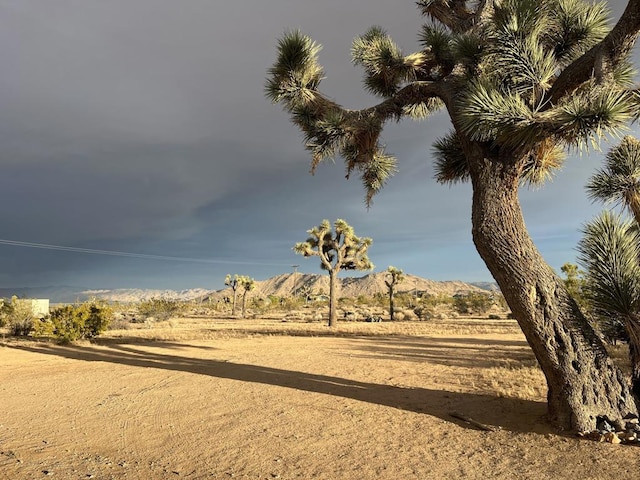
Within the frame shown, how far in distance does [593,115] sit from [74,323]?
17.8 metres

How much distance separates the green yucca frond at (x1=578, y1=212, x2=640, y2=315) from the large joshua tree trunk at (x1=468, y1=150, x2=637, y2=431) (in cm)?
43

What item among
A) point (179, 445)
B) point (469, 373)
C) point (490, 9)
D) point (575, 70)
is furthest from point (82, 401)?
point (490, 9)

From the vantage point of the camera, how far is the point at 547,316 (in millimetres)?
4824

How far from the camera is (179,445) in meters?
4.64

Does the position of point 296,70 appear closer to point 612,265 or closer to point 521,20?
point 521,20

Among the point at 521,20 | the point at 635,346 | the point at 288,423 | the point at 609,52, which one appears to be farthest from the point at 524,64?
the point at 288,423

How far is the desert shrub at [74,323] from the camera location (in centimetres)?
1574

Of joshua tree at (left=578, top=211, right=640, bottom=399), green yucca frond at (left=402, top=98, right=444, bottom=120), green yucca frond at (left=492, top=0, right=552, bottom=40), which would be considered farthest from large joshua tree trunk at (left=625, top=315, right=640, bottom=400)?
green yucca frond at (left=402, top=98, right=444, bottom=120)

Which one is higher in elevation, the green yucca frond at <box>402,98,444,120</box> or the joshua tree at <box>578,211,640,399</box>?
the green yucca frond at <box>402,98,444,120</box>

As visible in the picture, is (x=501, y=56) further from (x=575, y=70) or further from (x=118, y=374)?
(x=118, y=374)

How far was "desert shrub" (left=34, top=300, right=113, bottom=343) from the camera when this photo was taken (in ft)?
51.6

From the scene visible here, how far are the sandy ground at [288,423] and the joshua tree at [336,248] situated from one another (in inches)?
557

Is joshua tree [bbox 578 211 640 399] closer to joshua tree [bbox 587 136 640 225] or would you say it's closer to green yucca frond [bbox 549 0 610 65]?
joshua tree [bbox 587 136 640 225]

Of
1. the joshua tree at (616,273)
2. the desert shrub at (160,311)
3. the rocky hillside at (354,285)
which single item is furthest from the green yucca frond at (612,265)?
the rocky hillside at (354,285)
